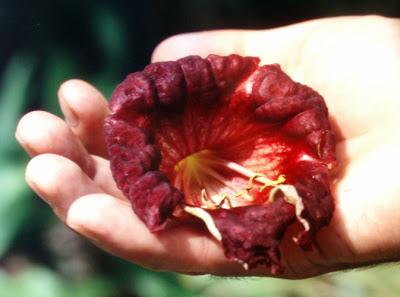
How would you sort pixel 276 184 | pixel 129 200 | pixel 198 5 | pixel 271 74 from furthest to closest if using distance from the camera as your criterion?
1. pixel 198 5
2. pixel 271 74
3. pixel 276 184
4. pixel 129 200

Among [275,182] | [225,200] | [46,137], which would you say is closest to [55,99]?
[46,137]

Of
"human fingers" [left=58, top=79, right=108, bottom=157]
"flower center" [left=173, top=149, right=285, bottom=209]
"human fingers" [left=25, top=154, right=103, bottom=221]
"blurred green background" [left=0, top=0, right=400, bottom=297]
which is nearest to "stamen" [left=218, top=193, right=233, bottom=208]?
"flower center" [left=173, top=149, right=285, bottom=209]

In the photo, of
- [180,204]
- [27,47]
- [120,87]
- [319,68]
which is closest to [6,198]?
[27,47]

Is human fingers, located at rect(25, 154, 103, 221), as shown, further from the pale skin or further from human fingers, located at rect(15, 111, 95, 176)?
human fingers, located at rect(15, 111, 95, 176)

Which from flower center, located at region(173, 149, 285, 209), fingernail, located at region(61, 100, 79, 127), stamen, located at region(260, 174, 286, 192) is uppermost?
fingernail, located at region(61, 100, 79, 127)

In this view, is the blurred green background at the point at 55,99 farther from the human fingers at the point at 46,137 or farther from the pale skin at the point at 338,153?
the human fingers at the point at 46,137

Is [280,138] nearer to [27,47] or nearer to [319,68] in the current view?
[319,68]

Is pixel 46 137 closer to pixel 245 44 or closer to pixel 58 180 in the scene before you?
pixel 58 180
